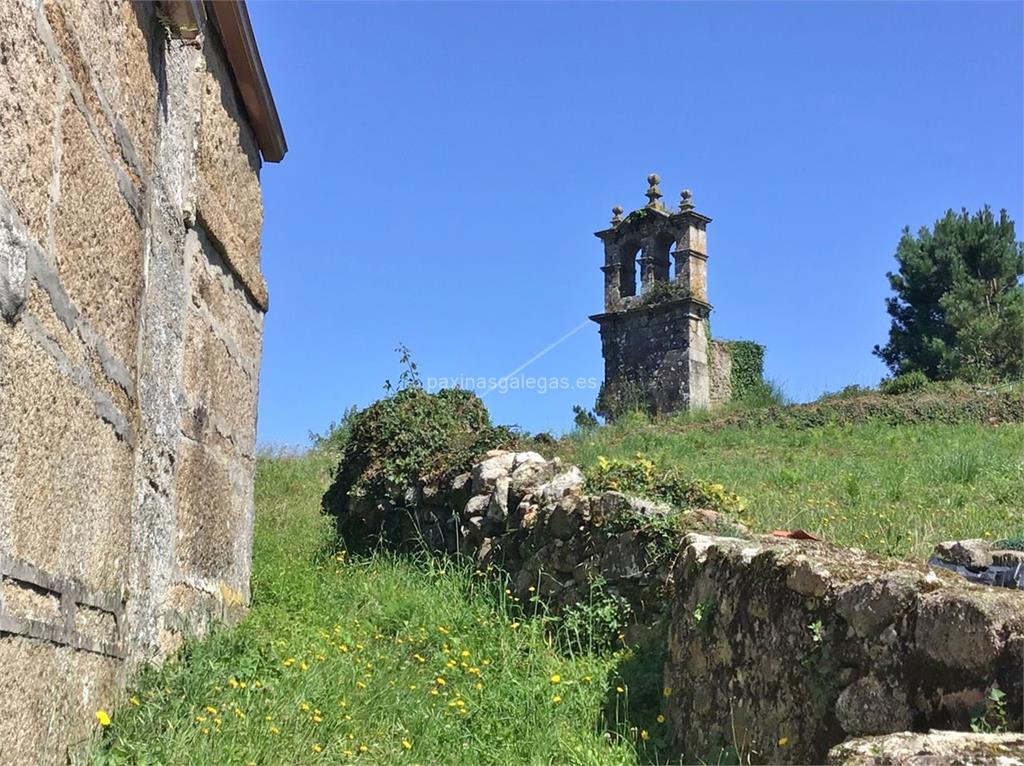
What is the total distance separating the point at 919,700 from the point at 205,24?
153 inches

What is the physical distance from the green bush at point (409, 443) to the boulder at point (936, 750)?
650 cm

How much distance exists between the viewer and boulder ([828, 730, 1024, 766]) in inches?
82.8

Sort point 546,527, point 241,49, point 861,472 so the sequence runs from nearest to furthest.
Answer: point 241,49
point 546,527
point 861,472

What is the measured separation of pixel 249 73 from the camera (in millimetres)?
5363

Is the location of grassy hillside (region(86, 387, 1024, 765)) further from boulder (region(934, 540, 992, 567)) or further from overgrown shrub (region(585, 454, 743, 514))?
boulder (region(934, 540, 992, 567))

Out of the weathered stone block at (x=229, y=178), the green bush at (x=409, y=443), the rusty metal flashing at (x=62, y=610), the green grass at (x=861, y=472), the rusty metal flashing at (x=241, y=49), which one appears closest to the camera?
the rusty metal flashing at (x=62, y=610)

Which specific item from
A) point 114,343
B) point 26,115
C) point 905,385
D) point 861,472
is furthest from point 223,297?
point 905,385

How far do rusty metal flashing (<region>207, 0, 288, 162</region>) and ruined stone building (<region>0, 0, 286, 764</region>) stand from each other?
2 centimetres

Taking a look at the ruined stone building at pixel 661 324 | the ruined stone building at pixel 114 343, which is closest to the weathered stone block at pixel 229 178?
the ruined stone building at pixel 114 343

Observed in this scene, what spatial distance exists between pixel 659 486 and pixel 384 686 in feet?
9.09

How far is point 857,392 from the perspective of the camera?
72.3 ft

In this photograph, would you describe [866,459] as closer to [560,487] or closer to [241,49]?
[560,487]

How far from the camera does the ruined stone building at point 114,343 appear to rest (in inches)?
103

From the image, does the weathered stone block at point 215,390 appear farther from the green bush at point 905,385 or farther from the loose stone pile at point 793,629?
the green bush at point 905,385
